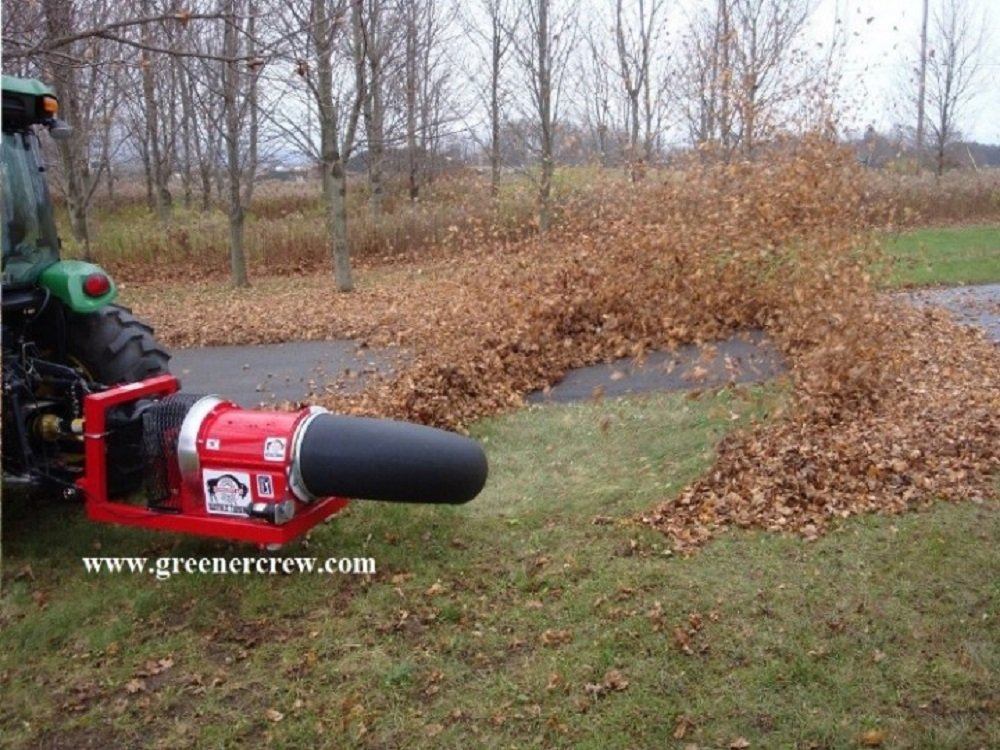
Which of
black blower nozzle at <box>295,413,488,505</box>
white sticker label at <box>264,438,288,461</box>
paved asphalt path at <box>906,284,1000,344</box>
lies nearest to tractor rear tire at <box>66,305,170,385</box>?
white sticker label at <box>264,438,288,461</box>

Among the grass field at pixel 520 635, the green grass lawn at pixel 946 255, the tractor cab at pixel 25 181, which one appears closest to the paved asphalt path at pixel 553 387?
the green grass lawn at pixel 946 255

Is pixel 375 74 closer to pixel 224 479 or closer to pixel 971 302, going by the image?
pixel 971 302

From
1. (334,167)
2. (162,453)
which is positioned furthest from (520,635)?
(334,167)

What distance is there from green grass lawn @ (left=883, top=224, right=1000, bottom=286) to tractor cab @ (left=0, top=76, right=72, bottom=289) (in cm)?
765

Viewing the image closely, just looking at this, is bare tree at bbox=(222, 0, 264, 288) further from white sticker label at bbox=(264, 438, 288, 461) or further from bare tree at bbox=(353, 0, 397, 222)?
white sticker label at bbox=(264, 438, 288, 461)

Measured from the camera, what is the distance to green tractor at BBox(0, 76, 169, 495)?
497 centimetres

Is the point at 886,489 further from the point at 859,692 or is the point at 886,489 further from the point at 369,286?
the point at 369,286

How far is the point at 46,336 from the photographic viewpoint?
5566mm

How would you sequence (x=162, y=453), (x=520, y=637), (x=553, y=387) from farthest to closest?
(x=553, y=387)
(x=162, y=453)
(x=520, y=637)

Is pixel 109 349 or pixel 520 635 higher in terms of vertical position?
pixel 109 349

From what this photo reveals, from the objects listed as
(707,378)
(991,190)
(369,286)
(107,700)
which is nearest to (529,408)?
(707,378)

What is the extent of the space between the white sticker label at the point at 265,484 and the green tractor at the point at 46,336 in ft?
3.11

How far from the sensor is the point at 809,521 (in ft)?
16.4

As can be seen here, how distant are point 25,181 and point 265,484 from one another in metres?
2.51
